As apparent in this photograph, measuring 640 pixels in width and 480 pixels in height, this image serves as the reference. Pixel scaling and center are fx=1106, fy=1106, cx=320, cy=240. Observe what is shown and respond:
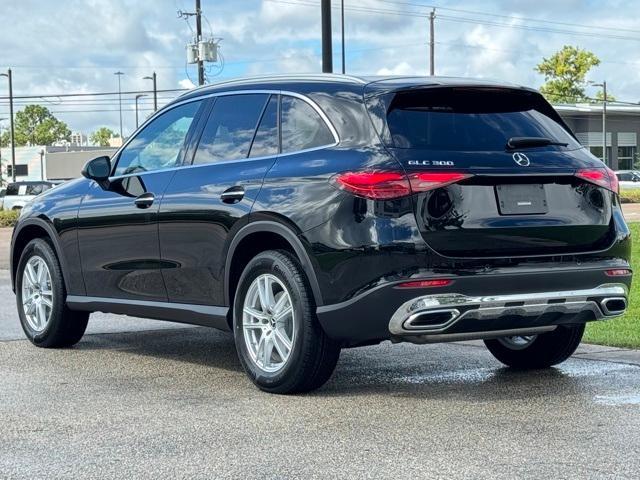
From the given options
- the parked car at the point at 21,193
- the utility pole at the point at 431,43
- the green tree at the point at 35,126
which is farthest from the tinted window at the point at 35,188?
the green tree at the point at 35,126

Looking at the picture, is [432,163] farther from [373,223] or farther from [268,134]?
[268,134]

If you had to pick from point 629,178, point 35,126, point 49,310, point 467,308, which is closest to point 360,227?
point 467,308

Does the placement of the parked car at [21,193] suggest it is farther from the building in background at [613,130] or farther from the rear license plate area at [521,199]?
the building in background at [613,130]

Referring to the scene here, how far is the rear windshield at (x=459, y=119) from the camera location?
5.98m

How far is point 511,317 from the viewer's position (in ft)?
19.4

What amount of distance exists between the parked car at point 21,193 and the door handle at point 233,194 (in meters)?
34.4

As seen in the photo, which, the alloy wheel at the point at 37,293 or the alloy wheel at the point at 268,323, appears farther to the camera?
the alloy wheel at the point at 37,293

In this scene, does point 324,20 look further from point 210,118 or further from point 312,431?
point 312,431

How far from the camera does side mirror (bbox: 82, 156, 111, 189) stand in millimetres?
7668

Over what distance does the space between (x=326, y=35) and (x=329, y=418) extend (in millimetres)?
10694

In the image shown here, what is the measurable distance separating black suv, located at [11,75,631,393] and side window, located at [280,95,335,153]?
13 mm

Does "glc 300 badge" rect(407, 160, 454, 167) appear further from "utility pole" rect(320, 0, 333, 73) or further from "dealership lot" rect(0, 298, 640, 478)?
"utility pole" rect(320, 0, 333, 73)

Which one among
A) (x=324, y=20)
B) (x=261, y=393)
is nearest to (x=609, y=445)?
(x=261, y=393)

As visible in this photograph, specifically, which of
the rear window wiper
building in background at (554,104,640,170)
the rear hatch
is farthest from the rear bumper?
building in background at (554,104,640,170)
